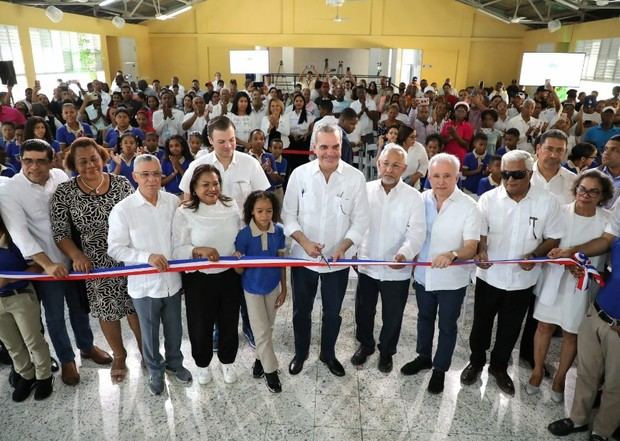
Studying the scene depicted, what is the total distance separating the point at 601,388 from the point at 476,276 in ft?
3.35

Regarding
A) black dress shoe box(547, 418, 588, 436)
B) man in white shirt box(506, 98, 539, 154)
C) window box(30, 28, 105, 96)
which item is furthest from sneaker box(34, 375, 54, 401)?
window box(30, 28, 105, 96)

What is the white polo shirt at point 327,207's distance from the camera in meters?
2.94

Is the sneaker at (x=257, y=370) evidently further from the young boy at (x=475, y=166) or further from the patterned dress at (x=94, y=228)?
the young boy at (x=475, y=166)

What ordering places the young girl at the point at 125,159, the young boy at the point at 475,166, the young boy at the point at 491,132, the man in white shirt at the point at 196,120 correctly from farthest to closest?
the man in white shirt at the point at 196,120, the young boy at the point at 491,132, the young boy at the point at 475,166, the young girl at the point at 125,159

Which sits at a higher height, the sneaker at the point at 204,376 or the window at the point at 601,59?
the window at the point at 601,59

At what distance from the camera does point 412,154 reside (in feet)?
16.6

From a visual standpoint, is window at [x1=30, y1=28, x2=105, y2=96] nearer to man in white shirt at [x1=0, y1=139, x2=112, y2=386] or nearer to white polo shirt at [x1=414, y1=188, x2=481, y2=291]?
man in white shirt at [x1=0, y1=139, x2=112, y2=386]

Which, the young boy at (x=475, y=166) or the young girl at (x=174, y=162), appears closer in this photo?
the young girl at (x=174, y=162)

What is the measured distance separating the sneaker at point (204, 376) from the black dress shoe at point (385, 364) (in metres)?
1.27

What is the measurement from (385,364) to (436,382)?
0.40 m

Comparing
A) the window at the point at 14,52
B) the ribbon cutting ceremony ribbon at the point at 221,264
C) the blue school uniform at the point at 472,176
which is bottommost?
the ribbon cutting ceremony ribbon at the point at 221,264

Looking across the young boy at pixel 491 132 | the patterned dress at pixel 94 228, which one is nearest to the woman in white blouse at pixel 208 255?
the patterned dress at pixel 94 228

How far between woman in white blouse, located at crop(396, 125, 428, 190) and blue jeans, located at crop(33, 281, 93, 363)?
3526mm

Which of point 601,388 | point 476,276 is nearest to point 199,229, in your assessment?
point 476,276
